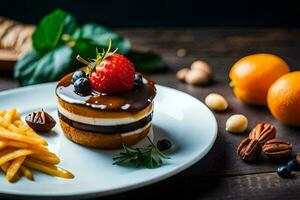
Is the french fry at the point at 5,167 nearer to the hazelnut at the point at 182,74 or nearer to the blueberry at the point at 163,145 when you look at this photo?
the blueberry at the point at 163,145

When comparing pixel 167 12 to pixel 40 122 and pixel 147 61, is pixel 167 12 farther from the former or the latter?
pixel 40 122

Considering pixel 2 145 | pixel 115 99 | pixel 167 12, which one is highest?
pixel 115 99

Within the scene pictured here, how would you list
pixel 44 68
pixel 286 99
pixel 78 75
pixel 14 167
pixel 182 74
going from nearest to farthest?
pixel 14 167 → pixel 78 75 → pixel 286 99 → pixel 44 68 → pixel 182 74

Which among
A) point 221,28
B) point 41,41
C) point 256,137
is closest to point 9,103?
point 41,41

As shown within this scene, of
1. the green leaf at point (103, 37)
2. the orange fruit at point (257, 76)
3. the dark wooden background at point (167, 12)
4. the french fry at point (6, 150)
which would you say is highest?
the orange fruit at point (257, 76)

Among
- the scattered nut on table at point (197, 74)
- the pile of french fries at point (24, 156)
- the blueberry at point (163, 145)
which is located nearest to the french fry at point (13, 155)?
the pile of french fries at point (24, 156)

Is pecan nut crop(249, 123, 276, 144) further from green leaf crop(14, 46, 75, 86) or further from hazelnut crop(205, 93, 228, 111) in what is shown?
green leaf crop(14, 46, 75, 86)

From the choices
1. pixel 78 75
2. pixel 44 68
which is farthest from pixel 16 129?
pixel 44 68
